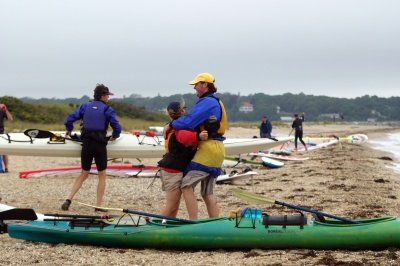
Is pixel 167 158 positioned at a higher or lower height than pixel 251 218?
higher

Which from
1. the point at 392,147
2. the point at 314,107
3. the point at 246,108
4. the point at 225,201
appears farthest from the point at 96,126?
the point at 314,107

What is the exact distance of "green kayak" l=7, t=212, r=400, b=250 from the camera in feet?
15.2

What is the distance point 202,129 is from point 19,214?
2.01m

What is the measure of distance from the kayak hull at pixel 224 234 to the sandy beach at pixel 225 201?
0.22 feet

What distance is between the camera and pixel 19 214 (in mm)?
5469

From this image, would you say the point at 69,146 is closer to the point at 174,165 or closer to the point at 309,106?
the point at 174,165

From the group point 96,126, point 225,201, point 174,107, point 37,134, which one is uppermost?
point 174,107

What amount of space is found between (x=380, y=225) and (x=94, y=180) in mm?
7362

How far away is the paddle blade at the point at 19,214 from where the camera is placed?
544 centimetres

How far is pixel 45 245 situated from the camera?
516 cm

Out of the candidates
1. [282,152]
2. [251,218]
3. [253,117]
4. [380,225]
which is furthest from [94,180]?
[253,117]

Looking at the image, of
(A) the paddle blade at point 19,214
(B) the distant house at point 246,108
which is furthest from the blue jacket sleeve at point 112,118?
(B) the distant house at point 246,108

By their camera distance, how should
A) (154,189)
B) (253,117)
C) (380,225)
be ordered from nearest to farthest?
(380,225) < (154,189) < (253,117)

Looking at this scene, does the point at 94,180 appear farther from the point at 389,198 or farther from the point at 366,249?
the point at 366,249
